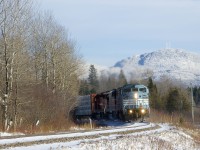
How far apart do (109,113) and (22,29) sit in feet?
72.8

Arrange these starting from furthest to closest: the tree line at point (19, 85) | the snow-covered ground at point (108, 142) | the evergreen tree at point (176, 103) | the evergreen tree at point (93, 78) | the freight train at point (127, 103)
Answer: the evergreen tree at point (93, 78) < the evergreen tree at point (176, 103) < the freight train at point (127, 103) < the tree line at point (19, 85) < the snow-covered ground at point (108, 142)

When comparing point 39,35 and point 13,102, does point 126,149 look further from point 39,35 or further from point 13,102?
point 39,35

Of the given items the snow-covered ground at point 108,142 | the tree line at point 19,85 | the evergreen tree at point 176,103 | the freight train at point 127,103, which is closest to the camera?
the snow-covered ground at point 108,142

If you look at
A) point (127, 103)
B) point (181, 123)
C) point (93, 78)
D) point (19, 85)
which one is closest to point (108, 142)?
point (19, 85)

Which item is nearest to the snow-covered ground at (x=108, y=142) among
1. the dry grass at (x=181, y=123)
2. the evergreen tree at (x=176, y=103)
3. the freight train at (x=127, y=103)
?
the dry grass at (x=181, y=123)

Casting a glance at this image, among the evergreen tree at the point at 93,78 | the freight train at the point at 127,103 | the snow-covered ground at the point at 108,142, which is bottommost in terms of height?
the snow-covered ground at the point at 108,142

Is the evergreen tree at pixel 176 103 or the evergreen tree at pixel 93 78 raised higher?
the evergreen tree at pixel 93 78

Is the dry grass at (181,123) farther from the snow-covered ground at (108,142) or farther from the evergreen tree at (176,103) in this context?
the evergreen tree at (176,103)

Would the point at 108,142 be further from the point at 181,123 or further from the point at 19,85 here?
the point at 181,123

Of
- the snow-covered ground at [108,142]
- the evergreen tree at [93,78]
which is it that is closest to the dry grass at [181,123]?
the snow-covered ground at [108,142]

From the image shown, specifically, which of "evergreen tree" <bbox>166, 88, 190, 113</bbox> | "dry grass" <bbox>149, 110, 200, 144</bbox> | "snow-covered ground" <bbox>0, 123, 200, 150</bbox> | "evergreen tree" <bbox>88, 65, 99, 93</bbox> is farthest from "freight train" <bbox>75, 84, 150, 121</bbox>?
"evergreen tree" <bbox>88, 65, 99, 93</bbox>

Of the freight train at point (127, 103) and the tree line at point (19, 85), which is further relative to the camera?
the freight train at point (127, 103)

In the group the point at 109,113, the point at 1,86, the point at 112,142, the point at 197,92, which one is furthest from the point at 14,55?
the point at 197,92

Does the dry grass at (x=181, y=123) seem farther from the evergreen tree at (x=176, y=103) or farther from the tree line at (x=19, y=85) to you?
the evergreen tree at (x=176, y=103)
